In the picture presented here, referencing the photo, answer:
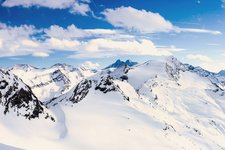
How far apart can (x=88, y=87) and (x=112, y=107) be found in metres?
24.4

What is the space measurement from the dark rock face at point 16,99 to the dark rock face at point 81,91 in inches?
1741

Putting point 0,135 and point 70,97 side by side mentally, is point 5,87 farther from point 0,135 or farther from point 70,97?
point 70,97

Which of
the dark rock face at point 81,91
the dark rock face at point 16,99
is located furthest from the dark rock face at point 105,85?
the dark rock face at point 16,99

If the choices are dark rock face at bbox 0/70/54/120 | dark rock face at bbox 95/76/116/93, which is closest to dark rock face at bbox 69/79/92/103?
dark rock face at bbox 95/76/116/93

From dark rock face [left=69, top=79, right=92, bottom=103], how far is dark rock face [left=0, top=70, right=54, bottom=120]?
4421 cm

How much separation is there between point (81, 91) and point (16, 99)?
60.3 meters

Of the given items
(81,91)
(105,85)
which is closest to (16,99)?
(81,91)

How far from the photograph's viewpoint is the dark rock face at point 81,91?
170 m

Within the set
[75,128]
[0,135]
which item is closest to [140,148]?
[75,128]

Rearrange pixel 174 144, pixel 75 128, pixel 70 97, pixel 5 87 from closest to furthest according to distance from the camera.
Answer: pixel 5 87
pixel 75 128
pixel 174 144
pixel 70 97

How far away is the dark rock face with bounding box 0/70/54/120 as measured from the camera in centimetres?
11638

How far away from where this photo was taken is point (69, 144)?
109 meters

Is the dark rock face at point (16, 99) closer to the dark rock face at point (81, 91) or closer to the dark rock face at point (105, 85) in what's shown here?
the dark rock face at point (81, 91)

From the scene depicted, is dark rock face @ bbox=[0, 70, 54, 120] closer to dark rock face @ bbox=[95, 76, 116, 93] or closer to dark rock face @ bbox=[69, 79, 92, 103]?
dark rock face @ bbox=[69, 79, 92, 103]
